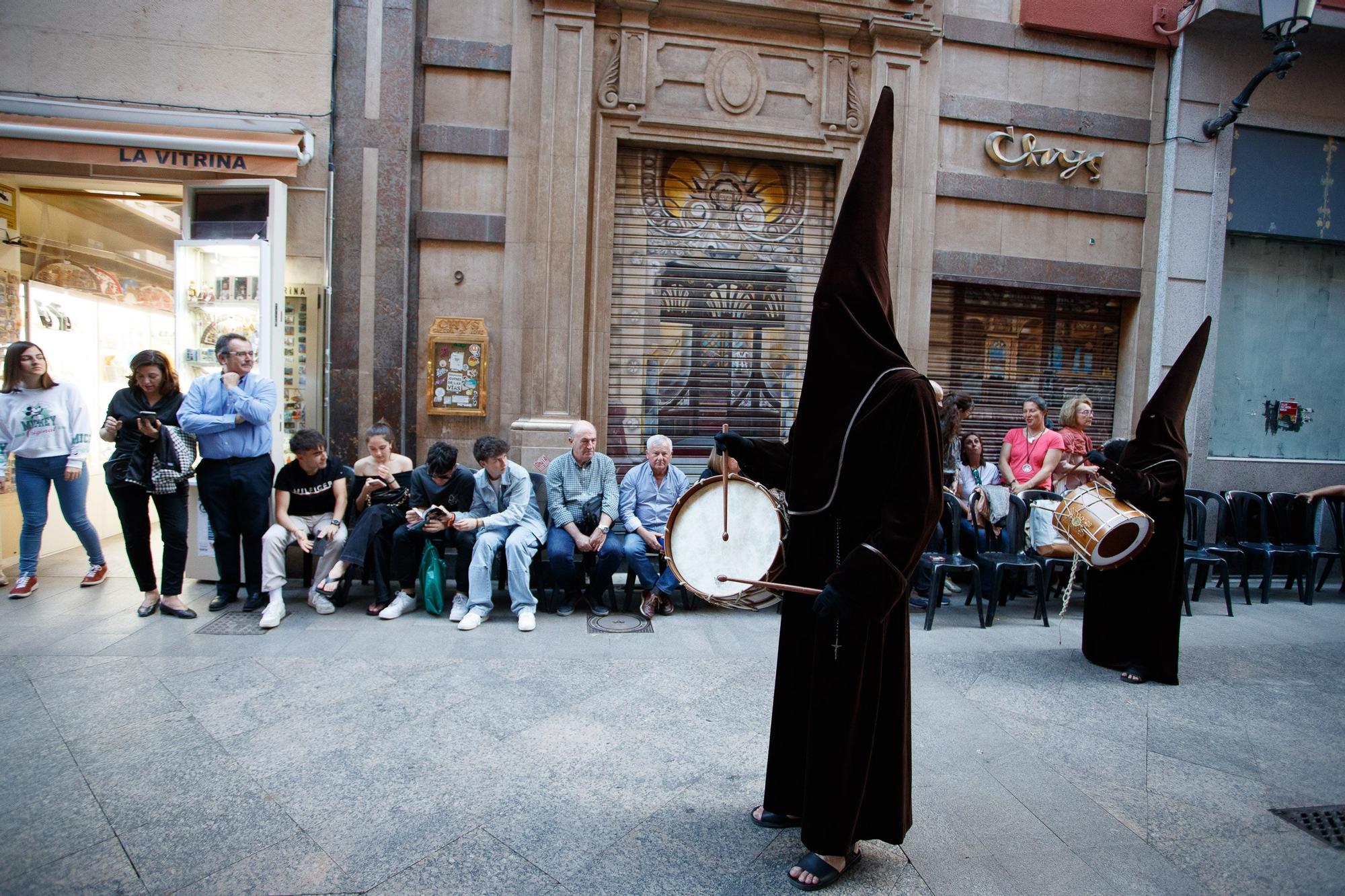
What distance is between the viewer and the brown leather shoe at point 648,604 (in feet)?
20.6

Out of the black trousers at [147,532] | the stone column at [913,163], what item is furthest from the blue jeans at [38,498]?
the stone column at [913,163]

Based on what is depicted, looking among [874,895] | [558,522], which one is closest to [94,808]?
[874,895]

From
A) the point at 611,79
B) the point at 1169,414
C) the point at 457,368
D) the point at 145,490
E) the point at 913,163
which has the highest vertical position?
the point at 611,79

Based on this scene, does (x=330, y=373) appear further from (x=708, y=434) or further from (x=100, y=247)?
(x=708, y=434)

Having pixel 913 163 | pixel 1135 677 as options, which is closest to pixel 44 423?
pixel 1135 677

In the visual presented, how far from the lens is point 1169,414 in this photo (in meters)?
5.12

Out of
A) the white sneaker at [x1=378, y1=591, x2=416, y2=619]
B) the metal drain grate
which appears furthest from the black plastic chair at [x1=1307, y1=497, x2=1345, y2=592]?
the white sneaker at [x1=378, y1=591, x2=416, y2=619]

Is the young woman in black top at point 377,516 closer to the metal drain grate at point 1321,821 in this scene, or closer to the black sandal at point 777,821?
the black sandal at point 777,821

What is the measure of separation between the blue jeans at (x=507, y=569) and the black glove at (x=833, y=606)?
386cm

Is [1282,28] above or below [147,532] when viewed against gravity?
above

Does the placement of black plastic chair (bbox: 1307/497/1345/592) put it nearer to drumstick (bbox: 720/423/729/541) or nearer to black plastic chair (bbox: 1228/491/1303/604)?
black plastic chair (bbox: 1228/491/1303/604)

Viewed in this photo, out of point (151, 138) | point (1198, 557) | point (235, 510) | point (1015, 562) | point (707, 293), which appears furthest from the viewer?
point (707, 293)

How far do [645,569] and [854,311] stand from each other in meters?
4.06

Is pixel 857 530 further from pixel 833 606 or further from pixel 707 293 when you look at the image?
pixel 707 293
